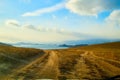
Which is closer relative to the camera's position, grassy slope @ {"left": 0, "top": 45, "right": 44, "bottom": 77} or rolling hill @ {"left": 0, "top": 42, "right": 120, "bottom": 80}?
rolling hill @ {"left": 0, "top": 42, "right": 120, "bottom": 80}

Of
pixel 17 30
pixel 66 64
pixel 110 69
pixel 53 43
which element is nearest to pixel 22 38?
pixel 17 30

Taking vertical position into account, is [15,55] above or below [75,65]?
above

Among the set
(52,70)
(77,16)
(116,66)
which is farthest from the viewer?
(77,16)

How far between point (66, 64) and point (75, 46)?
1.74 meters

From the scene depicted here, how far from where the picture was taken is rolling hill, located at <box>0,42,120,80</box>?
876 cm

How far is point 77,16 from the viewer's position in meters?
10.9

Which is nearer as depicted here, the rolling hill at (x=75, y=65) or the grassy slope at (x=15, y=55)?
the rolling hill at (x=75, y=65)

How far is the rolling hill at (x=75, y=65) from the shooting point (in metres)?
8.76

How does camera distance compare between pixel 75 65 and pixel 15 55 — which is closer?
pixel 75 65

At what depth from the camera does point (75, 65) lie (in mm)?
10227

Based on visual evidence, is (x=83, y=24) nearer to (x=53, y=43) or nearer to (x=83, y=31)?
(x=83, y=31)

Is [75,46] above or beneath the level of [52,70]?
above

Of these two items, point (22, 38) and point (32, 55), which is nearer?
point (22, 38)

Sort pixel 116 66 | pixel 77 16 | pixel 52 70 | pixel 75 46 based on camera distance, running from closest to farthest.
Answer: pixel 52 70 → pixel 116 66 → pixel 77 16 → pixel 75 46
